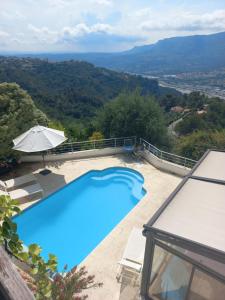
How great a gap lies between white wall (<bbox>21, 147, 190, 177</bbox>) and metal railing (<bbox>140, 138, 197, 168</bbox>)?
0.90 ft

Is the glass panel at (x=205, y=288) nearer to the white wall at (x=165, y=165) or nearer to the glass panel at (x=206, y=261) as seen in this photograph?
the glass panel at (x=206, y=261)

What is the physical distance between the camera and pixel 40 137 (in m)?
10.0

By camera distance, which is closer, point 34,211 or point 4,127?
point 34,211

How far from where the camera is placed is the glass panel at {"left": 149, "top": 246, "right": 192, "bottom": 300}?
3982 millimetres

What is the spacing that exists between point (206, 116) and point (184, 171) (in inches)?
1873

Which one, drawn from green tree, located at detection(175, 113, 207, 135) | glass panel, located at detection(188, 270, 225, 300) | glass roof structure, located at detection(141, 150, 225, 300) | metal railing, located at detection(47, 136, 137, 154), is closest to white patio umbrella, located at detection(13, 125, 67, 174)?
metal railing, located at detection(47, 136, 137, 154)

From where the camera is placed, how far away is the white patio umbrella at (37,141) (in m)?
9.70

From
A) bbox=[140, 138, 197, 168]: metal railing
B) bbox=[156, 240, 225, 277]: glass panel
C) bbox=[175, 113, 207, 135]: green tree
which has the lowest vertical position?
bbox=[175, 113, 207, 135]: green tree

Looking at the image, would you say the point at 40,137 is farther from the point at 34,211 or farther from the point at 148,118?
the point at 148,118

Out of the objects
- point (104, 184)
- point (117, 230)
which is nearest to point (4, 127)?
point (104, 184)

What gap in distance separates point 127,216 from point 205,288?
4.62 meters

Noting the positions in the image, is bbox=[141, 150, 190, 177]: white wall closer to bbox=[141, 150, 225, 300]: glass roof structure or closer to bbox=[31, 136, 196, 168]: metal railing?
bbox=[31, 136, 196, 168]: metal railing

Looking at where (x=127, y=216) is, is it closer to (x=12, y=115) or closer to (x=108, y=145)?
(x=108, y=145)

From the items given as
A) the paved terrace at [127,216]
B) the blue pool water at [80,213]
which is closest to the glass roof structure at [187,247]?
the paved terrace at [127,216]
